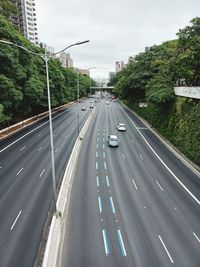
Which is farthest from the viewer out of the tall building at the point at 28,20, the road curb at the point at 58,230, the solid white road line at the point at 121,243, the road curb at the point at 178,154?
the tall building at the point at 28,20

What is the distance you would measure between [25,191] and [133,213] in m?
9.42

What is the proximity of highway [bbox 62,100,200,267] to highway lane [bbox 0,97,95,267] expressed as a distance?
6.71 ft

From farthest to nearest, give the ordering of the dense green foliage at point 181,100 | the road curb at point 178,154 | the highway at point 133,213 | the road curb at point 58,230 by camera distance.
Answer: the dense green foliage at point 181,100
the road curb at point 178,154
the highway at point 133,213
the road curb at point 58,230

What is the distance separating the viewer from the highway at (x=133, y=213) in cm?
1335

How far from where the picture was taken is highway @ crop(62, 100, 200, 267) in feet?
43.8

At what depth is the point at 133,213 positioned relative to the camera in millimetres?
17812

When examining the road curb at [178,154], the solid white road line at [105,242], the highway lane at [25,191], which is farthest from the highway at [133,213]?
the highway lane at [25,191]

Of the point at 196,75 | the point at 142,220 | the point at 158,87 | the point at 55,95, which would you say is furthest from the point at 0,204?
the point at 55,95

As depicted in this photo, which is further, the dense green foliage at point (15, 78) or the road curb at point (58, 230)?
the dense green foliage at point (15, 78)

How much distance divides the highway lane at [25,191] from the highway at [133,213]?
6.71ft

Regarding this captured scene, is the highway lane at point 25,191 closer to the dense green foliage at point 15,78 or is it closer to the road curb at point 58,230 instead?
the road curb at point 58,230

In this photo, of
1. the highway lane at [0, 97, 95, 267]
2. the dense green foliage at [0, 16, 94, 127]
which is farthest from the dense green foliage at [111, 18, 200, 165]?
the dense green foliage at [0, 16, 94, 127]

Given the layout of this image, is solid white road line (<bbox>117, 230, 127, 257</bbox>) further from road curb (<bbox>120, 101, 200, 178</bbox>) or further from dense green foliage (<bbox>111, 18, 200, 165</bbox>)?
dense green foliage (<bbox>111, 18, 200, 165</bbox>)

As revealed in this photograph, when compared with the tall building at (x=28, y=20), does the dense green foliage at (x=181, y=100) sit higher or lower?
lower
